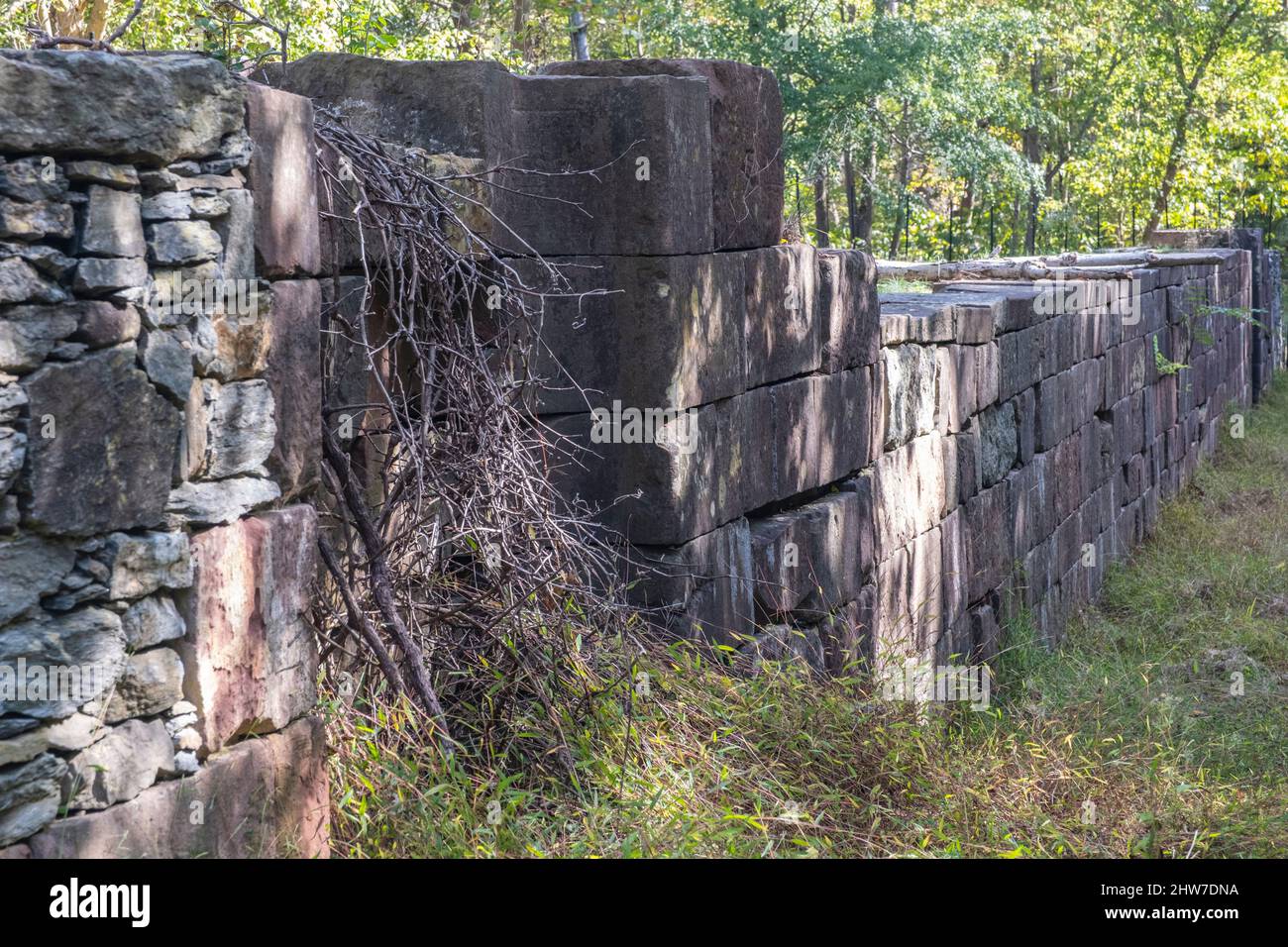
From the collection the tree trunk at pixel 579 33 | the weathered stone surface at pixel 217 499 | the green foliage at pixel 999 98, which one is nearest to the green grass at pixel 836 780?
the weathered stone surface at pixel 217 499

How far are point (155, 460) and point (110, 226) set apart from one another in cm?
42

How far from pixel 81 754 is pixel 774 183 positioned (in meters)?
3.24

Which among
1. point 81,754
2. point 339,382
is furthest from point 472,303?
point 81,754

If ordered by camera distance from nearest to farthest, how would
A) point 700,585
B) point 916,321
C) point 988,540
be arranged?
point 700,585 → point 916,321 → point 988,540

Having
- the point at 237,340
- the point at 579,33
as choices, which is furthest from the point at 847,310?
the point at 579,33

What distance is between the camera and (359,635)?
3416 mm

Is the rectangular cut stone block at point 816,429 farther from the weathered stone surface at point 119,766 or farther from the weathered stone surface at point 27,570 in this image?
the weathered stone surface at point 27,570

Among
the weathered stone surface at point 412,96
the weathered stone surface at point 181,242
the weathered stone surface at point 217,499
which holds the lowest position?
the weathered stone surface at point 217,499

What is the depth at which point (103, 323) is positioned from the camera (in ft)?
7.86

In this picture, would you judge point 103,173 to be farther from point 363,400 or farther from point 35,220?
point 363,400

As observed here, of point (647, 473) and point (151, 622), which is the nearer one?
point (151, 622)

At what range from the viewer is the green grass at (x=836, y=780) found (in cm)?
321

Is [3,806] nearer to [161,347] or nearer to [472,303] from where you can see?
[161,347]

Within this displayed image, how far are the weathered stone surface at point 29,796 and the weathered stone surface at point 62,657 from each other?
8cm
